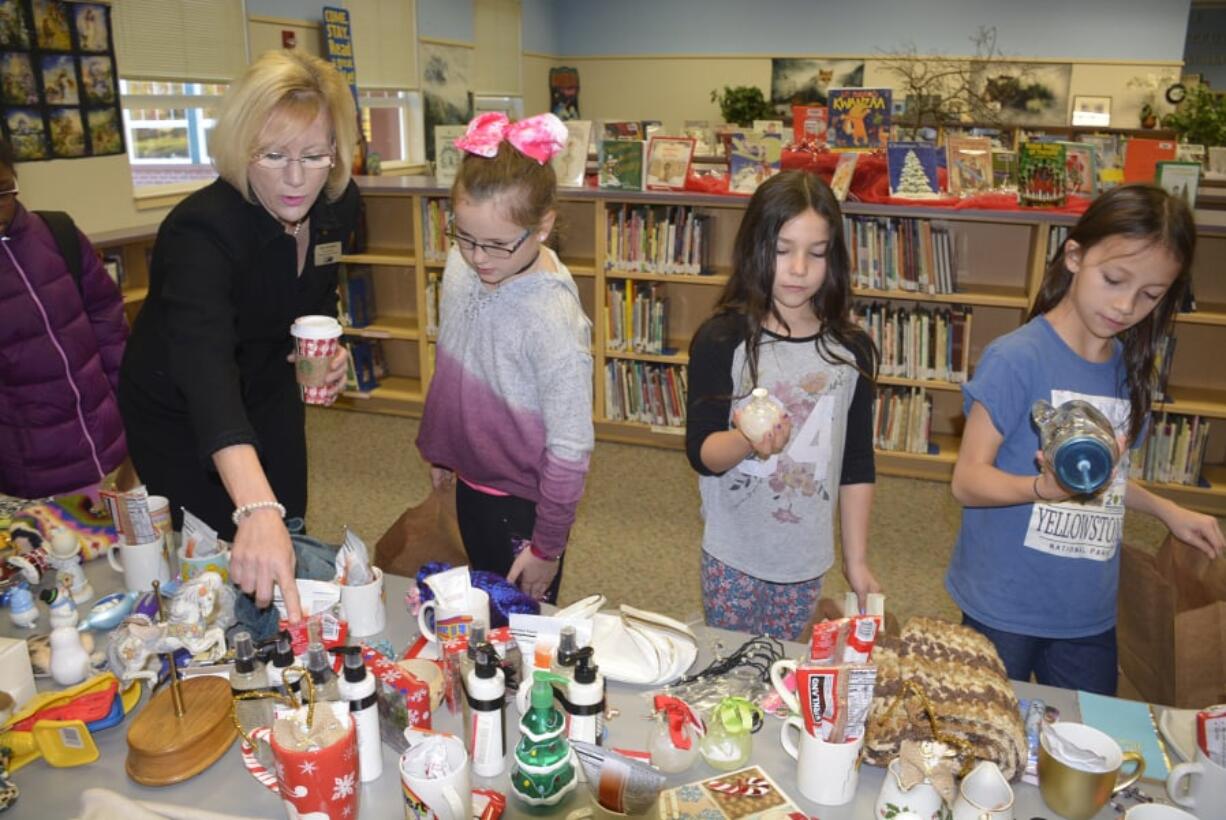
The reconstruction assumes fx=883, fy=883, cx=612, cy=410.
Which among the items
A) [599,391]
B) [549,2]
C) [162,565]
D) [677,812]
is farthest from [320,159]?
[549,2]

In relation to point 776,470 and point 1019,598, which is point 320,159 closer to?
point 776,470

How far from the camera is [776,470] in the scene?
A: 1784 mm

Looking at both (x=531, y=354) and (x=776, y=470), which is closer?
(x=531, y=354)

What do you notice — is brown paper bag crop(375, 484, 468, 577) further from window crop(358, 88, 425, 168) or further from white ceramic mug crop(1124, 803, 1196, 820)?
window crop(358, 88, 425, 168)

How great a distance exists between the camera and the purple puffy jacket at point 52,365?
7.89 ft

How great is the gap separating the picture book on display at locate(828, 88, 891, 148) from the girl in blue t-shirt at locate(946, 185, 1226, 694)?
9.26ft

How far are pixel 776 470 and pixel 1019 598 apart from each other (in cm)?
51

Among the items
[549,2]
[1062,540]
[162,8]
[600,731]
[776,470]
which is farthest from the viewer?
[549,2]

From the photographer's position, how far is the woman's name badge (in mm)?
1754

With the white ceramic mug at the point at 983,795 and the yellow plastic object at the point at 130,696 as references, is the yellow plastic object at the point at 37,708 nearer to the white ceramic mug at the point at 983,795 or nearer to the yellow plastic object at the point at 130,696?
the yellow plastic object at the point at 130,696

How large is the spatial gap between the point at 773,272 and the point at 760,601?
68 cm

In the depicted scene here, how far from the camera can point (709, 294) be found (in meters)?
4.56

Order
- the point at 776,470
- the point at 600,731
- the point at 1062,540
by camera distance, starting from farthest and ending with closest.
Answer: the point at 776,470
the point at 1062,540
the point at 600,731

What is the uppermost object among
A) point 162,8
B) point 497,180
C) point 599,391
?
point 162,8
